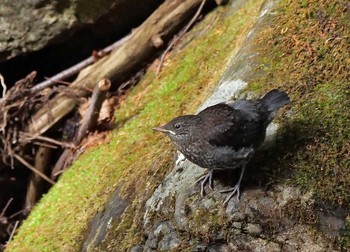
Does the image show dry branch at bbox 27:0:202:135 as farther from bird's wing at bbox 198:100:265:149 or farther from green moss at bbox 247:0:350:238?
bird's wing at bbox 198:100:265:149

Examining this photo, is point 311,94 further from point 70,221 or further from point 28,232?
point 28,232

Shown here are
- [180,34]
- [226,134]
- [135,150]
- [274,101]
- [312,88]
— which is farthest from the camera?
[180,34]

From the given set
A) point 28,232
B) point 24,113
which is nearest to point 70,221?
point 28,232

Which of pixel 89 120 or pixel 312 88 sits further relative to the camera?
pixel 89 120

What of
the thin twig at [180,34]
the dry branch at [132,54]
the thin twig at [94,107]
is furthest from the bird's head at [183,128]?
the dry branch at [132,54]

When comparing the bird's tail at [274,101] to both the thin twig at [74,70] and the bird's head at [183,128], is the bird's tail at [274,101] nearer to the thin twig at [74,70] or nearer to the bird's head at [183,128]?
the bird's head at [183,128]

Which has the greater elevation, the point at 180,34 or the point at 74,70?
the point at 74,70

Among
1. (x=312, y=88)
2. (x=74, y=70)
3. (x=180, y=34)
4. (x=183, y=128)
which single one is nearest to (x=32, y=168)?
(x=74, y=70)

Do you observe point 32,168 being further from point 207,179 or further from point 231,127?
point 231,127
